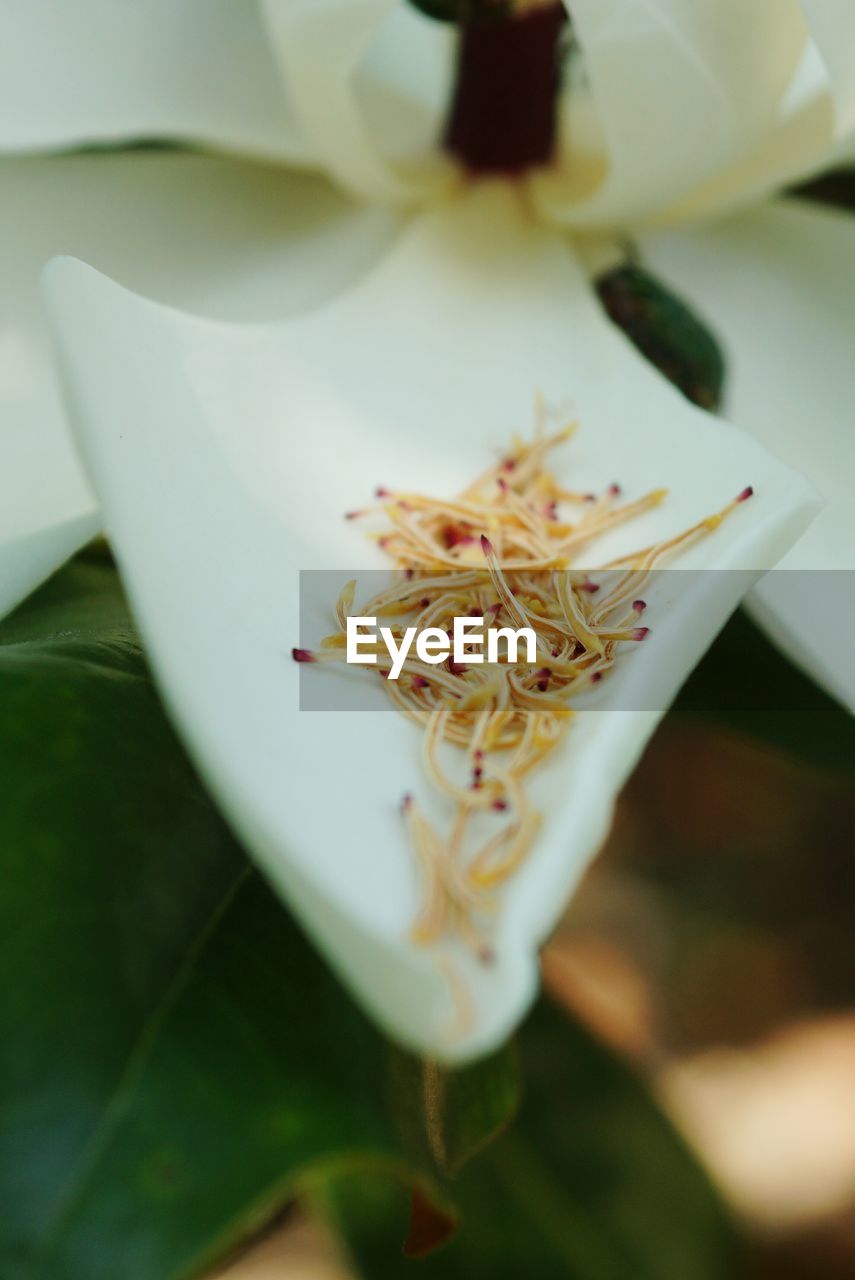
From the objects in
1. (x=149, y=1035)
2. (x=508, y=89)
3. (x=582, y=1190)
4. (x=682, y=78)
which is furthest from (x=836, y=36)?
(x=582, y=1190)

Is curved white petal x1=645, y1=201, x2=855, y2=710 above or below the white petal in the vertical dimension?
below

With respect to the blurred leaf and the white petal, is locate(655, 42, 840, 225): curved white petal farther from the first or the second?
the blurred leaf

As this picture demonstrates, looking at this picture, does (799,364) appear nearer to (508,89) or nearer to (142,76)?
(508,89)

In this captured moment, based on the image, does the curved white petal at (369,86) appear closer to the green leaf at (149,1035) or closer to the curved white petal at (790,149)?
the curved white petal at (790,149)

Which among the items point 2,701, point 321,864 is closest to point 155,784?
point 2,701

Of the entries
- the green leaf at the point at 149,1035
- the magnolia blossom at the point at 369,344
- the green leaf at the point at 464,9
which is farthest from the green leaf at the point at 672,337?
the green leaf at the point at 149,1035

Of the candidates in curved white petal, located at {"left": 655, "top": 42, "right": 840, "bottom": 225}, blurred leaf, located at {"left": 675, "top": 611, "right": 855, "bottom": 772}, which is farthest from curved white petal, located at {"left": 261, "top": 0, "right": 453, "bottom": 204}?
blurred leaf, located at {"left": 675, "top": 611, "right": 855, "bottom": 772}
